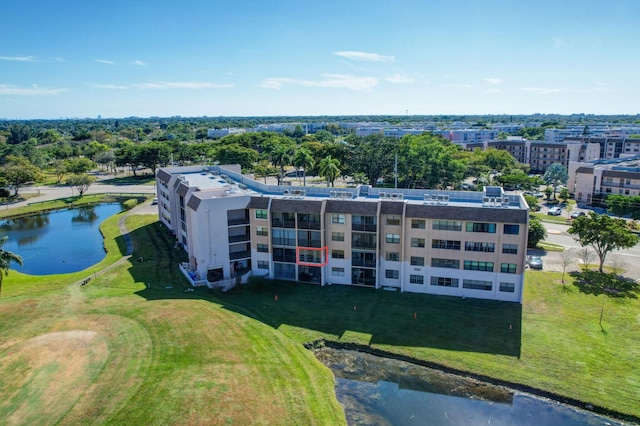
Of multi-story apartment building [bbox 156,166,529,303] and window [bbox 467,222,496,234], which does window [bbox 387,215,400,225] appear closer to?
multi-story apartment building [bbox 156,166,529,303]

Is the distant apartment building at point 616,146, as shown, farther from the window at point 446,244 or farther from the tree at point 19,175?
the tree at point 19,175

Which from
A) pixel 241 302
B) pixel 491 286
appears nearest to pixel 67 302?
pixel 241 302

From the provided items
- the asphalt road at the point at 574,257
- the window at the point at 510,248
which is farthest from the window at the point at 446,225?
the asphalt road at the point at 574,257

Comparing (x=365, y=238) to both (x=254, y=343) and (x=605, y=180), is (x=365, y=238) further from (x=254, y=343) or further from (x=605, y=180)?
(x=605, y=180)

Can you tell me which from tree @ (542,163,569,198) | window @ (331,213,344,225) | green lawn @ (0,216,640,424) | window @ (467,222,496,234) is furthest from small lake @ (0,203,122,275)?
tree @ (542,163,569,198)

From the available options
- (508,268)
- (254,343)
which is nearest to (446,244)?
(508,268)
